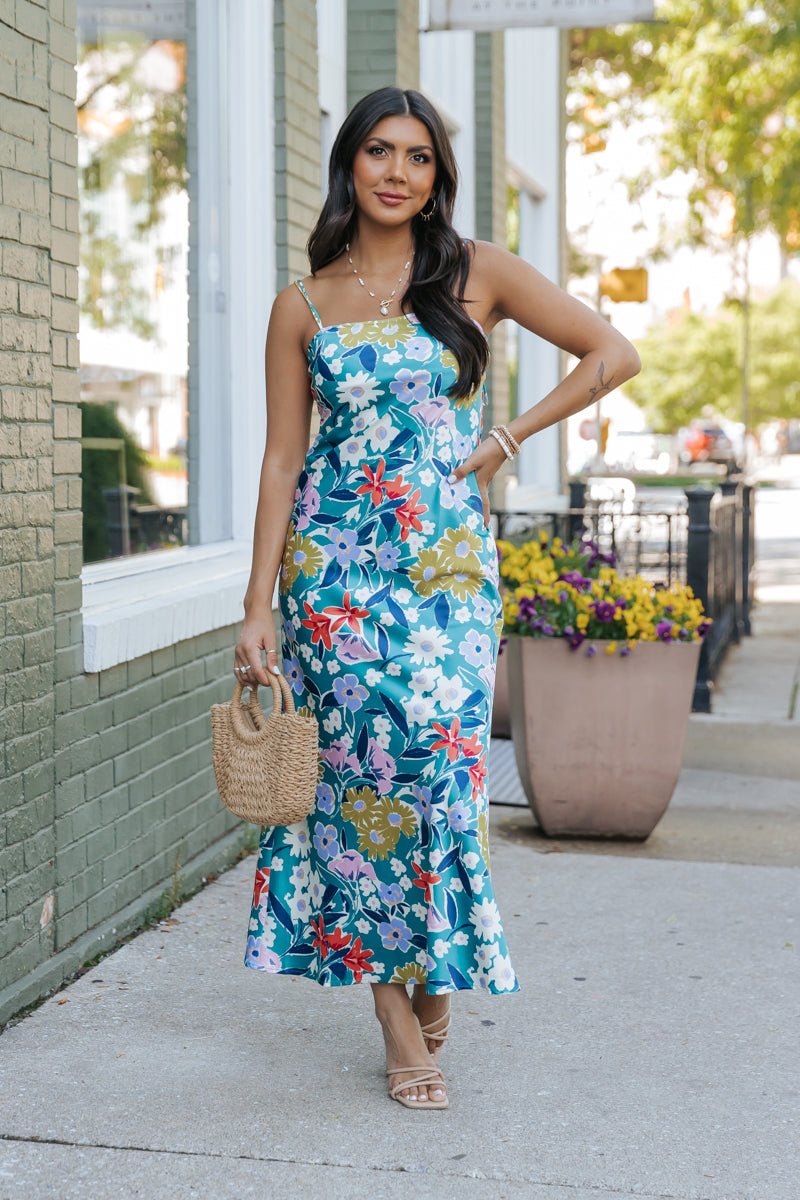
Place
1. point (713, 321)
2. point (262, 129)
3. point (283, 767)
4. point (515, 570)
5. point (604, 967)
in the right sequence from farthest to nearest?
point (713, 321), point (515, 570), point (262, 129), point (604, 967), point (283, 767)

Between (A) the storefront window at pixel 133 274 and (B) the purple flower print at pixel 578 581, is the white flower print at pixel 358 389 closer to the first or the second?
(A) the storefront window at pixel 133 274

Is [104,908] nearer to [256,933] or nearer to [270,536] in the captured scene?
[256,933]

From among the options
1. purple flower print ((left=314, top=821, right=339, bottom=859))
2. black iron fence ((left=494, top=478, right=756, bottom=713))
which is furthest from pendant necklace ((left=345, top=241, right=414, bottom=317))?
black iron fence ((left=494, top=478, right=756, bottom=713))

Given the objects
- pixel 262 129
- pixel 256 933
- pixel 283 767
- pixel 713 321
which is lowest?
pixel 256 933

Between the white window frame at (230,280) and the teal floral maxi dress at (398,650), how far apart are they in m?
2.15

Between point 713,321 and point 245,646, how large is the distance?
6891 cm

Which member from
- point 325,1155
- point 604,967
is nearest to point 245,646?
point 325,1155

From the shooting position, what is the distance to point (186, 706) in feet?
17.5

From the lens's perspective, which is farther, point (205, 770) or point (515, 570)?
point (515, 570)

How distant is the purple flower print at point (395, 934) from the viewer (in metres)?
3.59

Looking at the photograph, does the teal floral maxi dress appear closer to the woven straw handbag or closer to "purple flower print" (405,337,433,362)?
"purple flower print" (405,337,433,362)

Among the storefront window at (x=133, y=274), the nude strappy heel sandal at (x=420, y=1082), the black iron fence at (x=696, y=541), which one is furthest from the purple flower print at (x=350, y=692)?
the black iron fence at (x=696, y=541)

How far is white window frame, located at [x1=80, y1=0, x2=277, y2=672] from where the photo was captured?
5.96 metres

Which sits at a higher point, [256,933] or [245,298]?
[245,298]
